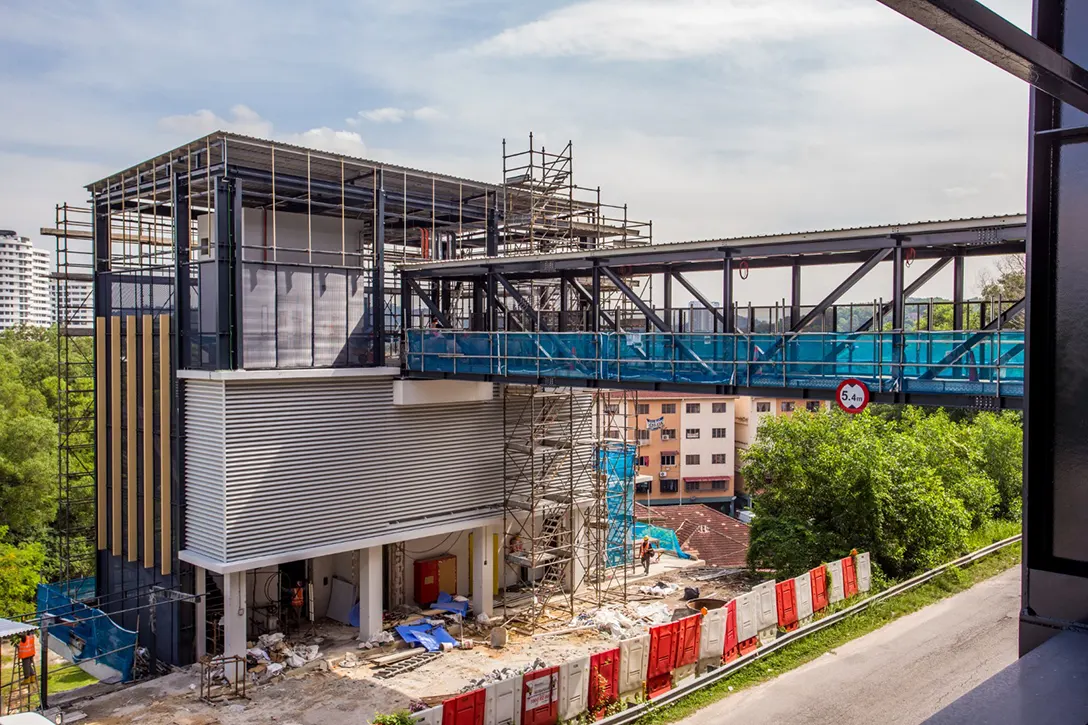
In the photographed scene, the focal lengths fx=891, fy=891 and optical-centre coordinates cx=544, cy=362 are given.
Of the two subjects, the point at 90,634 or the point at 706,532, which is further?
the point at 706,532

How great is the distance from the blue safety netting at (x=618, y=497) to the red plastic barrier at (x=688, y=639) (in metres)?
9.30

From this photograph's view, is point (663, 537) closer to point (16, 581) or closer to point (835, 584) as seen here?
point (835, 584)

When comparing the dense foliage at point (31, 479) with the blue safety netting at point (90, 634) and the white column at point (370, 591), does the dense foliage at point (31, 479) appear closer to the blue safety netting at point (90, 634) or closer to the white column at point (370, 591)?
the blue safety netting at point (90, 634)

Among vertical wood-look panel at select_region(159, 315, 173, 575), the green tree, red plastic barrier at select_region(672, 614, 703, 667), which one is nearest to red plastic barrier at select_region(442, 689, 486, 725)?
red plastic barrier at select_region(672, 614, 703, 667)

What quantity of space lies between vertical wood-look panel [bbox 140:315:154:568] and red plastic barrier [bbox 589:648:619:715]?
11.6 m

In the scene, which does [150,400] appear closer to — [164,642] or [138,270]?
[138,270]

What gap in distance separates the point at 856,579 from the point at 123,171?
21.7 metres

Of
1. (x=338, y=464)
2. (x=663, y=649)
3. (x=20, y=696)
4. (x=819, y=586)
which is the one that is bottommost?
(x=20, y=696)

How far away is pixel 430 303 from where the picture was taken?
75.5 feet

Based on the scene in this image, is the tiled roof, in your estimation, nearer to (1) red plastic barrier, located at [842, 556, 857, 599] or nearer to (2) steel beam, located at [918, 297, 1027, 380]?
(1) red plastic barrier, located at [842, 556, 857, 599]

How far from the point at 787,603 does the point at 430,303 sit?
11.4 m

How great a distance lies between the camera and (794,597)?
20.9 m

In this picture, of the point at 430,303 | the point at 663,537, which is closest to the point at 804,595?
the point at 430,303

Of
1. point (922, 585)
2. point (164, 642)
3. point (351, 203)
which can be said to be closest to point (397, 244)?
point (351, 203)
